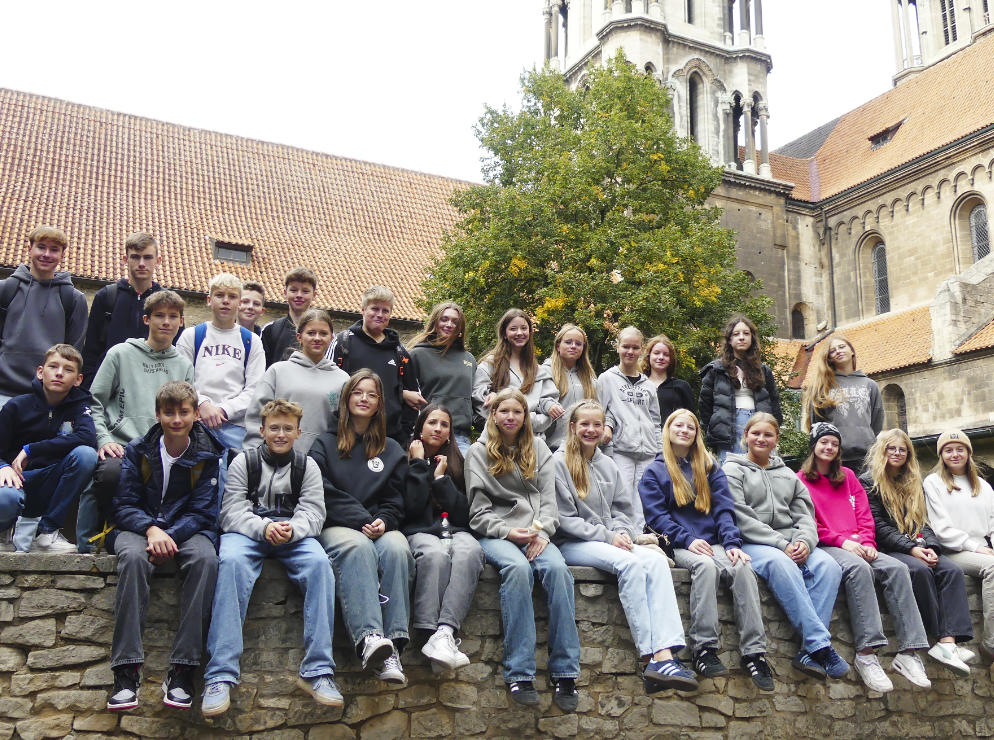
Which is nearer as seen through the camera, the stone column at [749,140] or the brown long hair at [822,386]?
the brown long hair at [822,386]

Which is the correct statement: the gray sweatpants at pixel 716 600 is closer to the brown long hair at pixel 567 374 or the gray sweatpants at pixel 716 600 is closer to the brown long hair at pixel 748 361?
the brown long hair at pixel 567 374

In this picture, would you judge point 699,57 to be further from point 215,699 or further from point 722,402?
point 215,699

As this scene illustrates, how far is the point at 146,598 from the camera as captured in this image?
5.03 metres

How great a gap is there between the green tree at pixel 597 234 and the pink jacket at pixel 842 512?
10397 mm

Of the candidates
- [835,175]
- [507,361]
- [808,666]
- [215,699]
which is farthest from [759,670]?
[835,175]

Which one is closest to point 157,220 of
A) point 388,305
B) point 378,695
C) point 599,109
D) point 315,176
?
point 315,176

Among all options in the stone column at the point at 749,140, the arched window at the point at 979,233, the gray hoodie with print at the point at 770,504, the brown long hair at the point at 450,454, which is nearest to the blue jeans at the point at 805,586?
the gray hoodie with print at the point at 770,504

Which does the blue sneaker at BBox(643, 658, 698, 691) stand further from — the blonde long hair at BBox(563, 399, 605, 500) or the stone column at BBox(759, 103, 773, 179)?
the stone column at BBox(759, 103, 773, 179)

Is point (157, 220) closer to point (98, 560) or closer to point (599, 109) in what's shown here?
point (599, 109)

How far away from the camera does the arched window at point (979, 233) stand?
28.5 metres

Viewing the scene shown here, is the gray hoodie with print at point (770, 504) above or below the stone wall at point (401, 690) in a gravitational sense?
above

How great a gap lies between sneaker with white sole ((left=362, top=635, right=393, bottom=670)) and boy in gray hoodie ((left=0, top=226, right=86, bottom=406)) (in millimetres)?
3060

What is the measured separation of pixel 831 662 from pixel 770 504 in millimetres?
1252

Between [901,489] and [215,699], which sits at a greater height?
[901,489]
